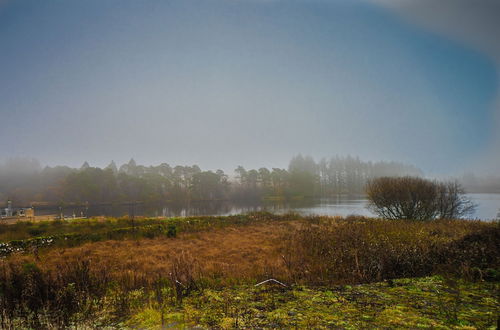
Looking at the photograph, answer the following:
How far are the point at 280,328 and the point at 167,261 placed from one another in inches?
232

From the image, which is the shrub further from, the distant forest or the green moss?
the distant forest

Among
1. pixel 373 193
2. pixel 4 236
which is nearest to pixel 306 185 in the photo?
pixel 373 193

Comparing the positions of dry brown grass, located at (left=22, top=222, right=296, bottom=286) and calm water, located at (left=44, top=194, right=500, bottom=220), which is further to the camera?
calm water, located at (left=44, top=194, right=500, bottom=220)

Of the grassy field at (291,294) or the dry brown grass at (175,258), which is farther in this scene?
the dry brown grass at (175,258)

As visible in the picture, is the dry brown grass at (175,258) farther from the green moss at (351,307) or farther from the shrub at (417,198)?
the shrub at (417,198)

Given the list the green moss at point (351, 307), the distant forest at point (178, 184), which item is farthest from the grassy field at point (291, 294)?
the distant forest at point (178, 184)

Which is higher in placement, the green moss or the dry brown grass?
the green moss

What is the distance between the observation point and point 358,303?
11.5 ft

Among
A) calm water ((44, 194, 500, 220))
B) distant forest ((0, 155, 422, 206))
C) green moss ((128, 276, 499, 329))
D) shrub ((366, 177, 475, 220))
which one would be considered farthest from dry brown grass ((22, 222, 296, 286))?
distant forest ((0, 155, 422, 206))

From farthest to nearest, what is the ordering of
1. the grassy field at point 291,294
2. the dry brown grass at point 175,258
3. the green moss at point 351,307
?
the dry brown grass at point 175,258, the grassy field at point 291,294, the green moss at point 351,307

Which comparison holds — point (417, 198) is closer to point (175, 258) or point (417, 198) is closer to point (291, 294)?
point (291, 294)

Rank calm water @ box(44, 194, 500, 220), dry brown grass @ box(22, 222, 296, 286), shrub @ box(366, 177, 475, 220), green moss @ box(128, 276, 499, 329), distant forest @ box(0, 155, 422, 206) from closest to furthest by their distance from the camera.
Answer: green moss @ box(128, 276, 499, 329) → dry brown grass @ box(22, 222, 296, 286) → shrub @ box(366, 177, 475, 220) → calm water @ box(44, 194, 500, 220) → distant forest @ box(0, 155, 422, 206)

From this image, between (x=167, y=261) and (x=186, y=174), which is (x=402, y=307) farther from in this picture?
(x=186, y=174)

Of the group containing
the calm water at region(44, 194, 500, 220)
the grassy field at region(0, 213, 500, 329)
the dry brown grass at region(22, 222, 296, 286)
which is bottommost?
the calm water at region(44, 194, 500, 220)
